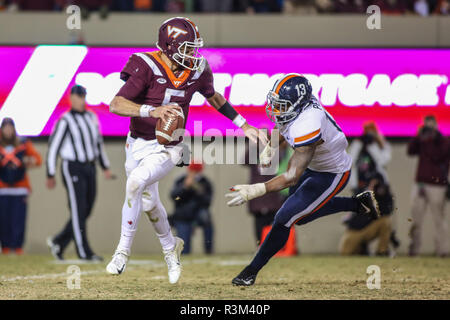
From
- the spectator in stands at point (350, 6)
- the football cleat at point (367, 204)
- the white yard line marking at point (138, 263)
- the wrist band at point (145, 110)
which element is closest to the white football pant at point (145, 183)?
the wrist band at point (145, 110)

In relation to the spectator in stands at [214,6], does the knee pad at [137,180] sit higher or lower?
lower

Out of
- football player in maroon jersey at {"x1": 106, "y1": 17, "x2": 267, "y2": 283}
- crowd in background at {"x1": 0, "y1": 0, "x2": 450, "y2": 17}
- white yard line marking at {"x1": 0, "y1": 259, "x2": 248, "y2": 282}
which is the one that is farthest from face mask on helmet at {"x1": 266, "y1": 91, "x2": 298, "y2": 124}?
crowd in background at {"x1": 0, "y1": 0, "x2": 450, "y2": 17}

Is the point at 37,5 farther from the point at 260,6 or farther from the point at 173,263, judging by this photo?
the point at 173,263

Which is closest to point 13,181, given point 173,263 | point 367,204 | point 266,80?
point 266,80

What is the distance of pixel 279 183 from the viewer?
5535 millimetres

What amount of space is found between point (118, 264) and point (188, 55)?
61.8 inches

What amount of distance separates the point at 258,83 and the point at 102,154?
2908 mm

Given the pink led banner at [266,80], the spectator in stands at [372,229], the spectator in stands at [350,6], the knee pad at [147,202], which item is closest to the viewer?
the knee pad at [147,202]

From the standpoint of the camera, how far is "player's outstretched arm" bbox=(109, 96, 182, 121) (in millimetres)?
5574

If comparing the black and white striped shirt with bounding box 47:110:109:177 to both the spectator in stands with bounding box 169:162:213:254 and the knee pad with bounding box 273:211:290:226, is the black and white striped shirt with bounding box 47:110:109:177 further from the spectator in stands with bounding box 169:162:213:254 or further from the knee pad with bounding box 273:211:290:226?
the knee pad with bounding box 273:211:290:226

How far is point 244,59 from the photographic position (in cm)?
1126

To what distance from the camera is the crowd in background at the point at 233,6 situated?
11414 mm

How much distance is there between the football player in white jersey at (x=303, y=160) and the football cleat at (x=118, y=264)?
2.97ft

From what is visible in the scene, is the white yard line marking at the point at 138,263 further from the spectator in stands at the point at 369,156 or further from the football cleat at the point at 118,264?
the spectator in stands at the point at 369,156
